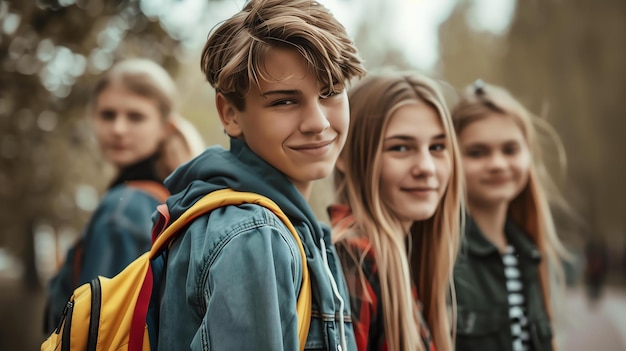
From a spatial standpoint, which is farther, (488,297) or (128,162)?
(128,162)

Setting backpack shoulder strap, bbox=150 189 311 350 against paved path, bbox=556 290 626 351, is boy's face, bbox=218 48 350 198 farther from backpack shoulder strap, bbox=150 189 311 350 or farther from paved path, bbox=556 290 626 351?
paved path, bbox=556 290 626 351

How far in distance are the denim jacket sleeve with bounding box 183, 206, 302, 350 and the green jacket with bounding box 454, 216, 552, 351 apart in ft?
4.21

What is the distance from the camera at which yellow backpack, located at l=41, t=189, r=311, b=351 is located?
1518 millimetres

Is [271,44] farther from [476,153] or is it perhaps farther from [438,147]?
[476,153]

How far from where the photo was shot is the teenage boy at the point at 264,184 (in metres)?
1.39

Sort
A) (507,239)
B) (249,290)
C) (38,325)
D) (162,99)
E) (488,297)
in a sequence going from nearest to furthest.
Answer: (249,290)
(488,297)
(507,239)
(162,99)
(38,325)

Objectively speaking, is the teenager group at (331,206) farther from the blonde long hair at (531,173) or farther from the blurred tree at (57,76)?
the blurred tree at (57,76)

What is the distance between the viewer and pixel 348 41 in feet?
5.60

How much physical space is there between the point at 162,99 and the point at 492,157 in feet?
5.18

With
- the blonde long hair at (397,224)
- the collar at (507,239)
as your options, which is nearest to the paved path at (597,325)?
the collar at (507,239)

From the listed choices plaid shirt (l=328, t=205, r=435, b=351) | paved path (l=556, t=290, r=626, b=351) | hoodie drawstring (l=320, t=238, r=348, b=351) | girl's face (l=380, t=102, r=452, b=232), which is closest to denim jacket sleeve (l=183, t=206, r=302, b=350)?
hoodie drawstring (l=320, t=238, r=348, b=351)

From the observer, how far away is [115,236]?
9.00ft

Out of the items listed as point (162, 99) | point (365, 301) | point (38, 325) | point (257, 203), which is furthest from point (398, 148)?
point (38, 325)

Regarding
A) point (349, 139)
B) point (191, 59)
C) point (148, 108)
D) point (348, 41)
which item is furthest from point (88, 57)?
point (348, 41)
